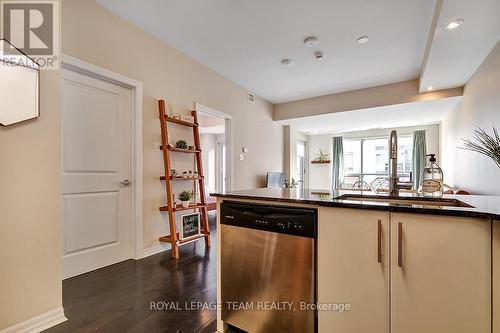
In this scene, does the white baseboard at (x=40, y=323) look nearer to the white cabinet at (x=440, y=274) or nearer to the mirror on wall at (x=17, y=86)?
the mirror on wall at (x=17, y=86)

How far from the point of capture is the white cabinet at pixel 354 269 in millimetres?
1064

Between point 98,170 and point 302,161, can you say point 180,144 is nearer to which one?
A: point 98,170

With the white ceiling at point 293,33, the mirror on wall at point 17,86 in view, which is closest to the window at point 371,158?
the white ceiling at point 293,33

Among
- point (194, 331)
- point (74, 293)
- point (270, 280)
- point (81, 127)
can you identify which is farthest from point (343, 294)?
point (81, 127)

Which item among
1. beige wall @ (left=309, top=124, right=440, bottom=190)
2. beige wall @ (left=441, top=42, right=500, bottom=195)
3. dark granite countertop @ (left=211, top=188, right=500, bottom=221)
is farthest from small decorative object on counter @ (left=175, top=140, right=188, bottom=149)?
beige wall @ (left=309, top=124, right=440, bottom=190)

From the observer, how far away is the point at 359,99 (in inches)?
187

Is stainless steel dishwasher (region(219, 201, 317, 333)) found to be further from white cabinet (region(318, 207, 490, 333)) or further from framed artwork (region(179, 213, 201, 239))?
framed artwork (region(179, 213, 201, 239))

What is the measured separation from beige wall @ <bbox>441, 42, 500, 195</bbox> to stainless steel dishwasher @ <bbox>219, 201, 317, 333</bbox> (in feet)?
8.34

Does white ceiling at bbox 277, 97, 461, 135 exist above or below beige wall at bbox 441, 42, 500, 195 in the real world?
above

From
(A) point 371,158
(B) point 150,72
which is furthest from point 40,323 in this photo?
(A) point 371,158

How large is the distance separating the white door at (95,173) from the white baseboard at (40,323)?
72 cm

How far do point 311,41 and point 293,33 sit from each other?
0.95 feet

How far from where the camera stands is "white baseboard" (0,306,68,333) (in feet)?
4.62

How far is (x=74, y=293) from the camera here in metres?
1.94
